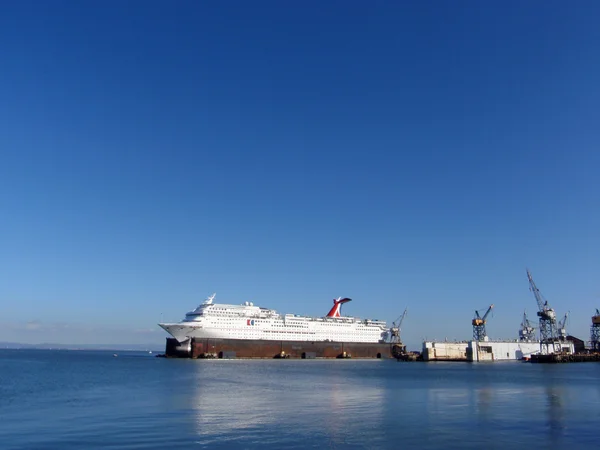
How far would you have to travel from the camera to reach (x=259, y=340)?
11650 cm

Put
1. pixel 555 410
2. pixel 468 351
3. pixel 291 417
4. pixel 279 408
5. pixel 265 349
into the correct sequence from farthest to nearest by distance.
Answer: pixel 468 351
pixel 265 349
pixel 555 410
pixel 279 408
pixel 291 417

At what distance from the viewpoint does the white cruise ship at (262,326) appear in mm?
110688

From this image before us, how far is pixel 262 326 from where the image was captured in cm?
11912

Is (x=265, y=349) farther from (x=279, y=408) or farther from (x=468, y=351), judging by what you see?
(x=279, y=408)

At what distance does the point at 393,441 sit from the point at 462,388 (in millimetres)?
31274

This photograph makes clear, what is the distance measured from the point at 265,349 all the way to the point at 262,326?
221 inches

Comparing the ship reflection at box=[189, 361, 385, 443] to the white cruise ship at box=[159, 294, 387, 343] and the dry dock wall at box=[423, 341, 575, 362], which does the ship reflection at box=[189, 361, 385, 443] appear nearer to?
the white cruise ship at box=[159, 294, 387, 343]

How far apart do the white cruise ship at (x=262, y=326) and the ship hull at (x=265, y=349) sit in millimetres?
1866

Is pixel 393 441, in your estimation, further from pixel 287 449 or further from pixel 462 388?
pixel 462 388

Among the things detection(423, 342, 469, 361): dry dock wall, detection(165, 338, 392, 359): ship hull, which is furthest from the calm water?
detection(423, 342, 469, 361): dry dock wall

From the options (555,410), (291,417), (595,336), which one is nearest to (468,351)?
(595,336)

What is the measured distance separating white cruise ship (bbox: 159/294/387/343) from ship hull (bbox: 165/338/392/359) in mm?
1866

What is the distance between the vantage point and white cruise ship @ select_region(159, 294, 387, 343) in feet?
363

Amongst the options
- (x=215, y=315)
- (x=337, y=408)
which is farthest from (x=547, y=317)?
(x=337, y=408)
